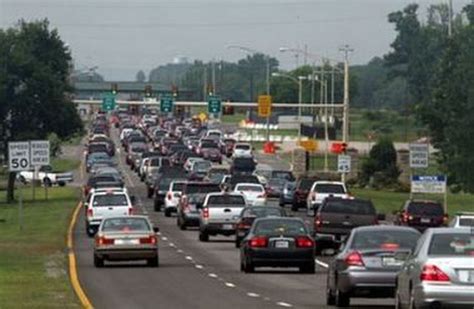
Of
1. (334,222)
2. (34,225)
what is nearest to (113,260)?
(334,222)

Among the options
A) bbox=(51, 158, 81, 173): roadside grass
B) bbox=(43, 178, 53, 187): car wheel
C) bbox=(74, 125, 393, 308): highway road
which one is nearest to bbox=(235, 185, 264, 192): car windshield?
bbox=(74, 125, 393, 308): highway road

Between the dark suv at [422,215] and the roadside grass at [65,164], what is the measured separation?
262 feet

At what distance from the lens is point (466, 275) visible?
74.9 ft

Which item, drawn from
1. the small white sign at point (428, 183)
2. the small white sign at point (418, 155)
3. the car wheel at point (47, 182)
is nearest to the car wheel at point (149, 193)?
the car wheel at point (47, 182)

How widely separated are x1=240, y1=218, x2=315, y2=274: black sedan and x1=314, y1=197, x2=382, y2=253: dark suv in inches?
310

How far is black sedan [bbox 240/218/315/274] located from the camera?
3950 cm

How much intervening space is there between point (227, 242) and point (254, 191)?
51.4 ft

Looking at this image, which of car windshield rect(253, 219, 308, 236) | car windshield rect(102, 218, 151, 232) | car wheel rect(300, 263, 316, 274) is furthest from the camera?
car windshield rect(102, 218, 151, 232)

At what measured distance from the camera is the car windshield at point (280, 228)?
39.6m

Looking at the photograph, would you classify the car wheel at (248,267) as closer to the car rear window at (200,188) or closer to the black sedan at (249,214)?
the black sedan at (249,214)

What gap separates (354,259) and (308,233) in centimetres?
1163

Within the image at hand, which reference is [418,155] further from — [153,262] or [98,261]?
[98,261]

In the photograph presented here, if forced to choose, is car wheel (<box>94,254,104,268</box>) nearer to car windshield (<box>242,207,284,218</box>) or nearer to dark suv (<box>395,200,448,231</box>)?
car windshield (<box>242,207,284,218</box>)

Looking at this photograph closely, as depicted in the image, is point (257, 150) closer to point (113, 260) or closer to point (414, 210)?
point (414, 210)
